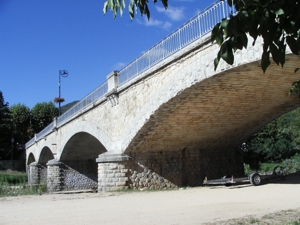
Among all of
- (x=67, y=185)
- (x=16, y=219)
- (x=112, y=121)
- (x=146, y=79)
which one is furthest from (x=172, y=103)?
(x=67, y=185)

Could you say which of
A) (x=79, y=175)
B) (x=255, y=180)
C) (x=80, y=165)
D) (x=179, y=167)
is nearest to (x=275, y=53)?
(x=255, y=180)

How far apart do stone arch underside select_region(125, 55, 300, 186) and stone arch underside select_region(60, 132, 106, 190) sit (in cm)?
827

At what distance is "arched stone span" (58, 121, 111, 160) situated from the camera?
1514 centimetres

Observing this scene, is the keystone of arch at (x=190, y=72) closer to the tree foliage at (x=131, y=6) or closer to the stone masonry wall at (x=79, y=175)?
the tree foliage at (x=131, y=6)

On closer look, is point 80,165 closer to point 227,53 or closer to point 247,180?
point 247,180

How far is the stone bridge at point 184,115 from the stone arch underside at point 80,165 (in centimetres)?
365

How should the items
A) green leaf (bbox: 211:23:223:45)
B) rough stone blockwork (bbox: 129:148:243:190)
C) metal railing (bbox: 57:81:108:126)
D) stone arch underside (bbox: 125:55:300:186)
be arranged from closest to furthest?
green leaf (bbox: 211:23:223:45), stone arch underside (bbox: 125:55:300:186), rough stone blockwork (bbox: 129:148:243:190), metal railing (bbox: 57:81:108:126)

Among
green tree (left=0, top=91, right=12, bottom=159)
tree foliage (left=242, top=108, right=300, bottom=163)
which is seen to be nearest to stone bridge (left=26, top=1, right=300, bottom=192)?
tree foliage (left=242, top=108, right=300, bottom=163)

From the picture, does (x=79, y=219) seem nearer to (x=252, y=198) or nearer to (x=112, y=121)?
(x=252, y=198)

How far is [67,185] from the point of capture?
23.7m

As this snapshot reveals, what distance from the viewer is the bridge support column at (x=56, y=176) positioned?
2319cm

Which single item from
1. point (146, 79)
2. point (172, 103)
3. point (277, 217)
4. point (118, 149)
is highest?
point (146, 79)

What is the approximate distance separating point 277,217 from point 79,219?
3.73 m

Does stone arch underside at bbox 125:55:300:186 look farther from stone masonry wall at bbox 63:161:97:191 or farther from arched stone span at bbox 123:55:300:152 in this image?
stone masonry wall at bbox 63:161:97:191
